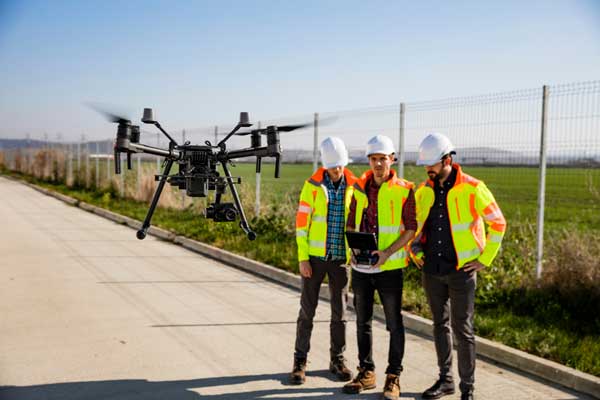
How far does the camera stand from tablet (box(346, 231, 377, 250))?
13.8ft

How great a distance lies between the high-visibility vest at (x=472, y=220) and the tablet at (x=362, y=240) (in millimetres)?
948

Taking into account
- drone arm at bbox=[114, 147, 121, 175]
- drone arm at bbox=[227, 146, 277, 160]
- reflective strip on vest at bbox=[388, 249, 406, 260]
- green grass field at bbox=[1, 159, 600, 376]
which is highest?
drone arm at bbox=[227, 146, 277, 160]

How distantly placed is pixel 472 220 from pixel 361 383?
1628mm

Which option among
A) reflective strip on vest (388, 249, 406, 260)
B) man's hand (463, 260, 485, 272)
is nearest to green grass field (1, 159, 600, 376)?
reflective strip on vest (388, 249, 406, 260)

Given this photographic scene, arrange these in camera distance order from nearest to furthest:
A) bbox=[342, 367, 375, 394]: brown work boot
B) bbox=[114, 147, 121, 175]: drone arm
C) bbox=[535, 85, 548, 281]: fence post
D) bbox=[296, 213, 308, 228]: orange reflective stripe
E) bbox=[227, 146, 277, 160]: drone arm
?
bbox=[114, 147, 121, 175]: drone arm
bbox=[227, 146, 277, 160]: drone arm
bbox=[342, 367, 375, 394]: brown work boot
bbox=[296, 213, 308, 228]: orange reflective stripe
bbox=[535, 85, 548, 281]: fence post

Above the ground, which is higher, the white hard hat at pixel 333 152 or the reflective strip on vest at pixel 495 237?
the white hard hat at pixel 333 152

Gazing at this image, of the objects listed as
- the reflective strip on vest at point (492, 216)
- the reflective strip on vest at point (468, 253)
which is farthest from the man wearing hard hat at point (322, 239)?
the reflective strip on vest at point (492, 216)

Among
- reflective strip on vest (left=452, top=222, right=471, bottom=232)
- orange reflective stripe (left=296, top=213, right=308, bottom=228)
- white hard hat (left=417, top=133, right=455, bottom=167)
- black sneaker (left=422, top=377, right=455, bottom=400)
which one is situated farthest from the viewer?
orange reflective stripe (left=296, top=213, right=308, bottom=228)

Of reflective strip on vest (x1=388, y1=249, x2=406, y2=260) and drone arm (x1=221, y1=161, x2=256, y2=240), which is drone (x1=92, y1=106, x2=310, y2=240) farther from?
reflective strip on vest (x1=388, y1=249, x2=406, y2=260)

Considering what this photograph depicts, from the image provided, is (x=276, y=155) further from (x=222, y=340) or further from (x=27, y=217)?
(x=27, y=217)

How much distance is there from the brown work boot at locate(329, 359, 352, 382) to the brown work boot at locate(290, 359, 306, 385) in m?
0.30

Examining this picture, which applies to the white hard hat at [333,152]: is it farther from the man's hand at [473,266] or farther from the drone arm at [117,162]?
the drone arm at [117,162]

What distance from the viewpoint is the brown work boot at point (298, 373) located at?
209 inches

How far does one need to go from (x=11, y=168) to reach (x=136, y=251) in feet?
149
